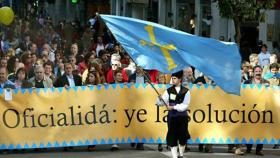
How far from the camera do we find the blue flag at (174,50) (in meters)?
13.3

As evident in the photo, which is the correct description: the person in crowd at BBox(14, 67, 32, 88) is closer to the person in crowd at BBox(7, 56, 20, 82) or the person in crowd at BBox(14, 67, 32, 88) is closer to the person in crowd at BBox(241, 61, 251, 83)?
the person in crowd at BBox(7, 56, 20, 82)

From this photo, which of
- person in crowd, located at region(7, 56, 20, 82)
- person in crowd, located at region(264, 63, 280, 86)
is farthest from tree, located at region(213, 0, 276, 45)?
person in crowd, located at region(7, 56, 20, 82)

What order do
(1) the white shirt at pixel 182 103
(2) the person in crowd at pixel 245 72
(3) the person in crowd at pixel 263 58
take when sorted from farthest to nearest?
(3) the person in crowd at pixel 263 58
(2) the person in crowd at pixel 245 72
(1) the white shirt at pixel 182 103

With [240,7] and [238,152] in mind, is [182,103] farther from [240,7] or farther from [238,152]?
[240,7]

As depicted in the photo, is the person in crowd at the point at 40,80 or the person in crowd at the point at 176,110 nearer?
the person in crowd at the point at 176,110

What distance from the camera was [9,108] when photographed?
1459cm

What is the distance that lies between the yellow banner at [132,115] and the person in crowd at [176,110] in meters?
1.62

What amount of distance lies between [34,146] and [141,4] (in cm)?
2912

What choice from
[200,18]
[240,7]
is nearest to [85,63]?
[240,7]

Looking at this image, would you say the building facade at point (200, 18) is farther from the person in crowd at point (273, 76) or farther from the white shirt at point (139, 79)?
the white shirt at point (139, 79)

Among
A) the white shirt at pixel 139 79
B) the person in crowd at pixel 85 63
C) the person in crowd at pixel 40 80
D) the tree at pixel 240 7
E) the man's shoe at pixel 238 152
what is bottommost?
the man's shoe at pixel 238 152

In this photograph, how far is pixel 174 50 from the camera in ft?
44.2

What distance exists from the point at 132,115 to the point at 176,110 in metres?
1.87

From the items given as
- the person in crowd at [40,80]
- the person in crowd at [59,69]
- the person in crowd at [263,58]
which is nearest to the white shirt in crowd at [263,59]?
the person in crowd at [263,58]
